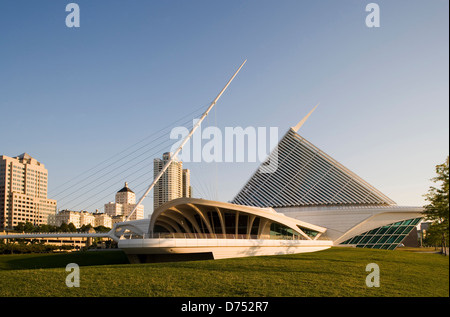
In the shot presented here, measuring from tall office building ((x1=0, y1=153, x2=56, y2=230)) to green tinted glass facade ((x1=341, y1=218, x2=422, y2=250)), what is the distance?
378 ft

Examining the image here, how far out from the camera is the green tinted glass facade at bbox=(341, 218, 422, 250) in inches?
1671

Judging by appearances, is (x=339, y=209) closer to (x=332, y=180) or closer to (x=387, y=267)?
(x=332, y=180)

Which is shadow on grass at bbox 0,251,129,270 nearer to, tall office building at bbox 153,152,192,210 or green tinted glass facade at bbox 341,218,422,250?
green tinted glass facade at bbox 341,218,422,250

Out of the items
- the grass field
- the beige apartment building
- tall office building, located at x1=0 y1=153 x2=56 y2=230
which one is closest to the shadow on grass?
the grass field

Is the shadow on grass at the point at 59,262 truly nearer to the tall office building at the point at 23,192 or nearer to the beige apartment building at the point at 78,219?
the tall office building at the point at 23,192

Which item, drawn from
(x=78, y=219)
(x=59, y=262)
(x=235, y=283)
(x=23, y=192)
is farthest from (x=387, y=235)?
(x=78, y=219)

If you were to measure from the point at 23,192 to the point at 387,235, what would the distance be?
13129cm

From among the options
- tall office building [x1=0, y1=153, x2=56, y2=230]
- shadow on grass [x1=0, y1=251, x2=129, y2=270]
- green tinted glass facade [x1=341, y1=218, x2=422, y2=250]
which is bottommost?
shadow on grass [x1=0, y1=251, x2=129, y2=270]

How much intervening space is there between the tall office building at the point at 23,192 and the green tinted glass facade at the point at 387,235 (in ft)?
378

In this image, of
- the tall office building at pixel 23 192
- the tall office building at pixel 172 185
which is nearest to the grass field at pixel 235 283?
the tall office building at pixel 172 185

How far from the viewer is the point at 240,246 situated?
28.6 metres

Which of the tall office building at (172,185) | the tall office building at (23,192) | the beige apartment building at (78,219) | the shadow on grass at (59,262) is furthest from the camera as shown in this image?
the beige apartment building at (78,219)

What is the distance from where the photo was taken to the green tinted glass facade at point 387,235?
1671 inches
